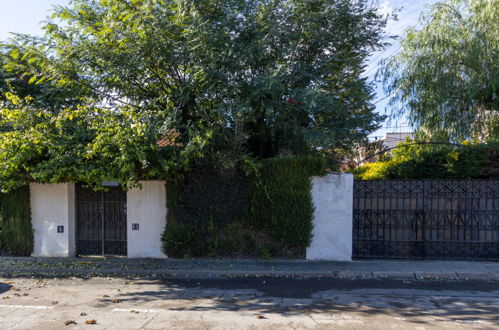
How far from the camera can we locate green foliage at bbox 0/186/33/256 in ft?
34.5

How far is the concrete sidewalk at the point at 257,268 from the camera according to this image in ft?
26.1

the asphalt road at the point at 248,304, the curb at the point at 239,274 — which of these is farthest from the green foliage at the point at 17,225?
the asphalt road at the point at 248,304

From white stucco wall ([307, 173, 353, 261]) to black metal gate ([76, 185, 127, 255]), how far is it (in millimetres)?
5613

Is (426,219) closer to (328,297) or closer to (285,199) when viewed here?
(285,199)

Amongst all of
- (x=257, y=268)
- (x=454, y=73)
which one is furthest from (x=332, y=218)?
(x=454, y=73)

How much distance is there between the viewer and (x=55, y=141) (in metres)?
9.05

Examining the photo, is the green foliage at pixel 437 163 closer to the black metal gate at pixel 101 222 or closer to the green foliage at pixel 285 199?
the green foliage at pixel 285 199

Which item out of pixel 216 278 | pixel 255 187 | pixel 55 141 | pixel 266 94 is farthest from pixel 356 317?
pixel 55 141

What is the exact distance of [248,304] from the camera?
6.02 metres

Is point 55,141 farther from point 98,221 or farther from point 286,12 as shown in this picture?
point 286,12

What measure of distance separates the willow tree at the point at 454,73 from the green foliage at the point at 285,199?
16.9 feet

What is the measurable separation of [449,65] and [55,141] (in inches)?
487

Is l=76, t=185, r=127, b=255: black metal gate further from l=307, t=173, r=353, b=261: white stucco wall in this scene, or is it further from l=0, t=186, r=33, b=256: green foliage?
l=307, t=173, r=353, b=261: white stucco wall

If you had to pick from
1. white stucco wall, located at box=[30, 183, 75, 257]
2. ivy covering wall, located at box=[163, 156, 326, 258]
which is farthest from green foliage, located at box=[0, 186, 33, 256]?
ivy covering wall, located at box=[163, 156, 326, 258]
